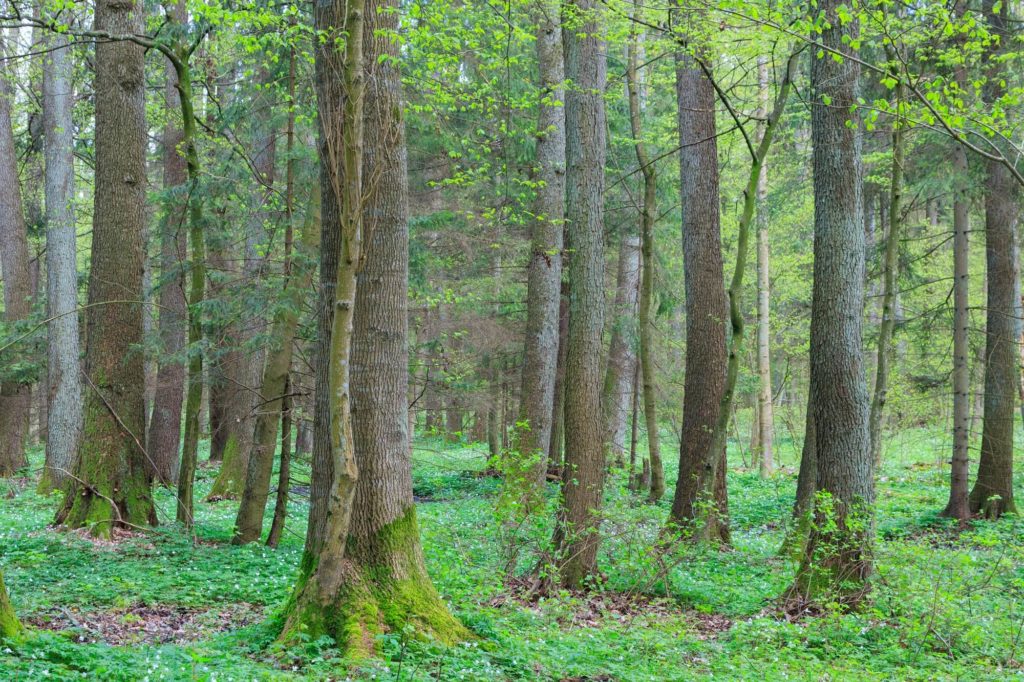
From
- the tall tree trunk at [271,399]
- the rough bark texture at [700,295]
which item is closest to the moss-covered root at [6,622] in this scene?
the tall tree trunk at [271,399]

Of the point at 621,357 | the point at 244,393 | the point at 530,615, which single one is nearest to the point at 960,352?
the point at 621,357

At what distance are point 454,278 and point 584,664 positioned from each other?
44.7 feet

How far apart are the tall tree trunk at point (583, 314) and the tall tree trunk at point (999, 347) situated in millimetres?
7063

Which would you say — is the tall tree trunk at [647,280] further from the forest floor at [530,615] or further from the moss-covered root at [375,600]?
the moss-covered root at [375,600]

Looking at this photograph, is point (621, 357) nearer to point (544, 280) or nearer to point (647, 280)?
point (647, 280)

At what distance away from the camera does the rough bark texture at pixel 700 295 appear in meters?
10.1

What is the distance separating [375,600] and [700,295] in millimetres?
6609

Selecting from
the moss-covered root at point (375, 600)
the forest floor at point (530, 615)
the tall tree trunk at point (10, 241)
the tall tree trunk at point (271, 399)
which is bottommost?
the forest floor at point (530, 615)

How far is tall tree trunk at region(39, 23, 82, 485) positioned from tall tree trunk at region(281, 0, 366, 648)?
10081 millimetres

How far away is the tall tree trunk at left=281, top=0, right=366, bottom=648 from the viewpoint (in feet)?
15.9

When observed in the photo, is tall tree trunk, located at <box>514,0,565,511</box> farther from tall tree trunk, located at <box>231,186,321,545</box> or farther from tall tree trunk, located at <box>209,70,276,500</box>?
tall tree trunk, located at <box>209,70,276,500</box>

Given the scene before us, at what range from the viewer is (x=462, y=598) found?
6418 millimetres

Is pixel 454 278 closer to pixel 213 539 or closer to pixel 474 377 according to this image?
pixel 474 377

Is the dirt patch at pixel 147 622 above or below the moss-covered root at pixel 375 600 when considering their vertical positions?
below
